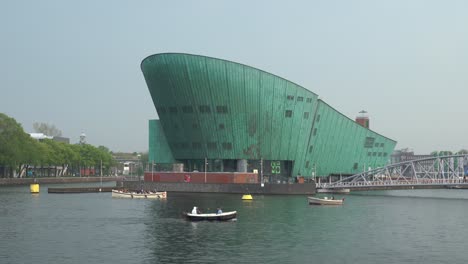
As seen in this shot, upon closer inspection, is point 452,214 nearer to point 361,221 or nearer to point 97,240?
point 361,221

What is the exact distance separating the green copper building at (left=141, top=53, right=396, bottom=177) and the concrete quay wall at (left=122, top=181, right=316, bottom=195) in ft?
40.7

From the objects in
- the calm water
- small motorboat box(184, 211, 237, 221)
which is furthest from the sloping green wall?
small motorboat box(184, 211, 237, 221)

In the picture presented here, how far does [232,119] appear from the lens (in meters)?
147

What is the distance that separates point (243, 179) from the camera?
143750mm

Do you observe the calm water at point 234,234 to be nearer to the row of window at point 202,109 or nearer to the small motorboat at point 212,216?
the small motorboat at point 212,216

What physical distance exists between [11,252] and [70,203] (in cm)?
5473

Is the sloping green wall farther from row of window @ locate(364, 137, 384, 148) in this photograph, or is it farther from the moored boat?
row of window @ locate(364, 137, 384, 148)

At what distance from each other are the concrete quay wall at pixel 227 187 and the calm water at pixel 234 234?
28.3m

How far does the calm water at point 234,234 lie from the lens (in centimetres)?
5619

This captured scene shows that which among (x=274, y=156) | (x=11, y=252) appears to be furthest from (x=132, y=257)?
(x=274, y=156)

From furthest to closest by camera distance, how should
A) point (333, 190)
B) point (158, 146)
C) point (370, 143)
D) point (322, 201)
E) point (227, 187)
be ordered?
1. point (370, 143)
2. point (158, 146)
3. point (333, 190)
4. point (227, 187)
5. point (322, 201)

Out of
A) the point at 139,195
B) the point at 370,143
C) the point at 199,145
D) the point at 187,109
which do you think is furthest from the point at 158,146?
the point at 370,143

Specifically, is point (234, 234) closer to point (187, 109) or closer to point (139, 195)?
point (139, 195)

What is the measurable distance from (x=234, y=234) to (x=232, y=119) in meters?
78.7
